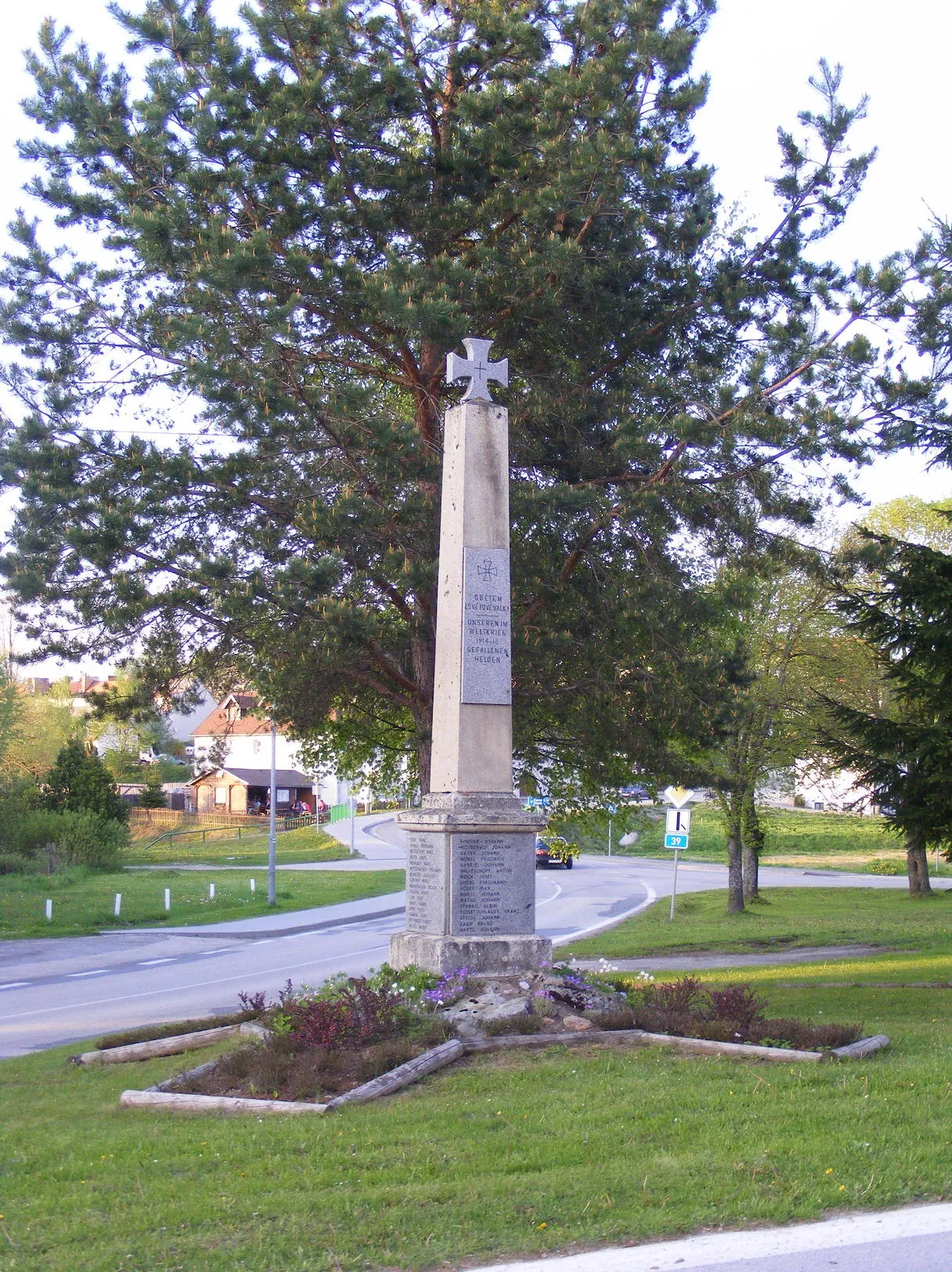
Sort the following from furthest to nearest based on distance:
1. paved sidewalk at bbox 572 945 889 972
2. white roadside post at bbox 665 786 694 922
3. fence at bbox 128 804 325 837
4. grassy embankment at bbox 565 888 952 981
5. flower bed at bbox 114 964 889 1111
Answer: fence at bbox 128 804 325 837 → white roadside post at bbox 665 786 694 922 → grassy embankment at bbox 565 888 952 981 → paved sidewalk at bbox 572 945 889 972 → flower bed at bbox 114 964 889 1111

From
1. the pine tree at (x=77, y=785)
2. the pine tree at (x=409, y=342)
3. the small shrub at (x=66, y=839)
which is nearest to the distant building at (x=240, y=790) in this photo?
the pine tree at (x=77, y=785)

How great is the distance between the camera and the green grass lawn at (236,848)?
4972 centimetres

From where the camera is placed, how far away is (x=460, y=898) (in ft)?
33.1

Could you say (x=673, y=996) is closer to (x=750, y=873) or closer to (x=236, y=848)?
(x=750, y=873)

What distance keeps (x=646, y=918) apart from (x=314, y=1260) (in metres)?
25.6

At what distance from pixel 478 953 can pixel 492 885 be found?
0.55 m

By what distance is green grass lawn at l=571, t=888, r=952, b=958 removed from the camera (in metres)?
22.4

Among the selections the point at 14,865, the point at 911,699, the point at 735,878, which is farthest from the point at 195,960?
the point at 14,865

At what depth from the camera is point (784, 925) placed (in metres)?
26.4

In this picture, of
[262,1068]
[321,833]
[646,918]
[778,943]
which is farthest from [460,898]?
[321,833]

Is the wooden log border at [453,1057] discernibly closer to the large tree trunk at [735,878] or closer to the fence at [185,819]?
the large tree trunk at [735,878]

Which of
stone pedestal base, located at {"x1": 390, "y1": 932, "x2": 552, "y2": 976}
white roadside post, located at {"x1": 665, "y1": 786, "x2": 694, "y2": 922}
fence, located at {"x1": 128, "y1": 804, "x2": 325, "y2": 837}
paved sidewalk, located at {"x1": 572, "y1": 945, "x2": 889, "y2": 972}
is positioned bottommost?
paved sidewalk, located at {"x1": 572, "y1": 945, "x2": 889, "y2": 972}

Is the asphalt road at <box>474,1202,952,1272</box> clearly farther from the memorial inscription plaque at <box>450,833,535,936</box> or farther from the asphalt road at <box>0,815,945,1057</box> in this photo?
the asphalt road at <box>0,815,945,1057</box>

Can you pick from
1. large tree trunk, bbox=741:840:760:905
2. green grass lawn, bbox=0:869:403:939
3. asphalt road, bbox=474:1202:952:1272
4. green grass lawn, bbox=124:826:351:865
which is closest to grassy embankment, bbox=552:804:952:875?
green grass lawn, bbox=124:826:351:865
